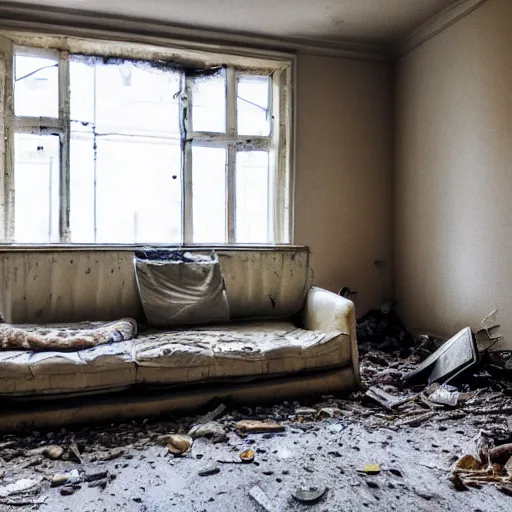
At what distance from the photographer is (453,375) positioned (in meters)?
2.81

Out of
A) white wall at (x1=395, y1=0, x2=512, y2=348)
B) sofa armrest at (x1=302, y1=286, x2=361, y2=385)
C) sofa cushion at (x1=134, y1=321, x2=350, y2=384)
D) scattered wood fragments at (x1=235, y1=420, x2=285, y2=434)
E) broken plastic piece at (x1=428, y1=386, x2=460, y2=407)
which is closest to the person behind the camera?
scattered wood fragments at (x1=235, y1=420, x2=285, y2=434)

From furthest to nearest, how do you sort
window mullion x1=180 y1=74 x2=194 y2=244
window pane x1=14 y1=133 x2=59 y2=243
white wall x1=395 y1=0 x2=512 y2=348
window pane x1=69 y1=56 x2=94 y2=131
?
window mullion x1=180 y1=74 x2=194 y2=244
window pane x1=69 y1=56 x2=94 y2=131
window pane x1=14 y1=133 x2=59 y2=243
white wall x1=395 y1=0 x2=512 y2=348

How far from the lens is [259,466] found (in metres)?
1.85

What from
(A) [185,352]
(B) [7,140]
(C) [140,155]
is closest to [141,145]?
(C) [140,155]

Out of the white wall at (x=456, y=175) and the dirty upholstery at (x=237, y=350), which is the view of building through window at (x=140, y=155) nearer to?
the dirty upholstery at (x=237, y=350)

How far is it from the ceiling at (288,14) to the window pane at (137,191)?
1.00 m

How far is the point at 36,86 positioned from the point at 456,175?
346cm

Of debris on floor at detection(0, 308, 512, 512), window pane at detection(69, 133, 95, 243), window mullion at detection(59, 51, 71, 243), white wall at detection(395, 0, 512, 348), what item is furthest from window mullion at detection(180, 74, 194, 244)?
white wall at detection(395, 0, 512, 348)

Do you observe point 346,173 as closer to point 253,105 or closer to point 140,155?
point 253,105

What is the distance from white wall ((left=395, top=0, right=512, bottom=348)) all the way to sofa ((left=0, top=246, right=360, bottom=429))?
1.24 meters

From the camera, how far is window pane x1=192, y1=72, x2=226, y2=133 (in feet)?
13.1

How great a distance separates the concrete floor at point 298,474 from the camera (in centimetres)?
158

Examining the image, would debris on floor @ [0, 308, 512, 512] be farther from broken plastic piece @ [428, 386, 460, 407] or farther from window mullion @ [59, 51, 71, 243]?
window mullion @ [59, 51, 71, 243]

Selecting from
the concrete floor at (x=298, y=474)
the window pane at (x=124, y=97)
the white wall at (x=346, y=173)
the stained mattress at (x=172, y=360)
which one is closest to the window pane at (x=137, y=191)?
the window pane at (x=124, y=97)
